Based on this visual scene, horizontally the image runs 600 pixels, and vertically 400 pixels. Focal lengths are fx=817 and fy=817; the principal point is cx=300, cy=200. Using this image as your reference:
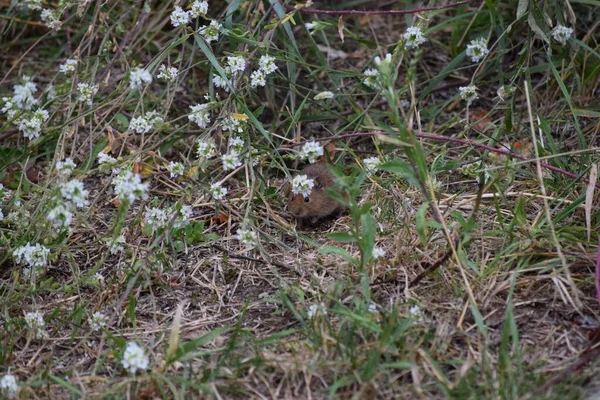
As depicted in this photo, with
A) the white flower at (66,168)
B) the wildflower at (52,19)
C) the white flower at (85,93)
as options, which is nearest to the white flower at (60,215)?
the white flower at (66,168)

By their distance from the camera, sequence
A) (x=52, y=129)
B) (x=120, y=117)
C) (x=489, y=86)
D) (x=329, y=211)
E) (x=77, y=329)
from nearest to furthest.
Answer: (x=77, y=329), (x=52, y=129), (x=329, y=211), (x=120, y=117), (x=489, y=86)

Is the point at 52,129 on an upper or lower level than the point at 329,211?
upper

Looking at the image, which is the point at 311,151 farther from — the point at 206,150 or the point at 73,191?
the point at 73,191

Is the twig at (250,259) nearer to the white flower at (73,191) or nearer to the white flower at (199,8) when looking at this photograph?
the white flower at (73,191)

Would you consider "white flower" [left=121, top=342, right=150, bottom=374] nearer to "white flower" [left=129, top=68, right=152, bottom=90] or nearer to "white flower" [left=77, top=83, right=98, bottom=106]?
"white flower" [left=129, top=68, right=152, bottom=90]

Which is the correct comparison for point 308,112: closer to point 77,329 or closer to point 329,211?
point 329,211

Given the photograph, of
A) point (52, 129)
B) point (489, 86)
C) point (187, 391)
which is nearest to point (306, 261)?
point (187, 391)

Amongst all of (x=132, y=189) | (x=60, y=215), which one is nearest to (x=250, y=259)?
(x=132, y=189)
